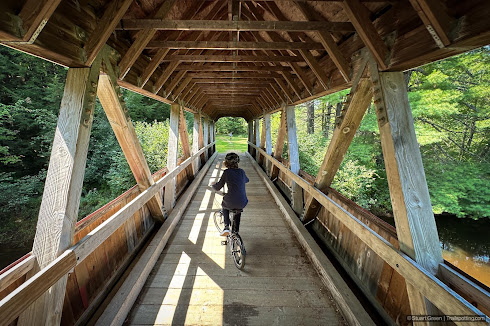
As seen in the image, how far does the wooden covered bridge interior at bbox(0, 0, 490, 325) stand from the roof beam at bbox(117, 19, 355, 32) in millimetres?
15

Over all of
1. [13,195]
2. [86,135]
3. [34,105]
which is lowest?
[13,195]

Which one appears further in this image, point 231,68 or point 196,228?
point 231,68

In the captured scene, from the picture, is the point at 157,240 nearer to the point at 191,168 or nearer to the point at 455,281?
the point at 455,281

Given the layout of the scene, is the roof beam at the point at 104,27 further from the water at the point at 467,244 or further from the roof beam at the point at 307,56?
the water at the point at 467,244

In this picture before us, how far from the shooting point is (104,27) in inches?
79.4

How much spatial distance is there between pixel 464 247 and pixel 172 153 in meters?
13.9

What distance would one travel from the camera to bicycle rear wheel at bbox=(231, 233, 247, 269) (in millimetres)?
3254

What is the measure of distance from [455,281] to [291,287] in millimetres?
1853

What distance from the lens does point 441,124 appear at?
406 inches

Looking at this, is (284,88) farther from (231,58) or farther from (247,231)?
(247,231)

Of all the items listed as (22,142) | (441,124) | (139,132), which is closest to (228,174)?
(139,132)

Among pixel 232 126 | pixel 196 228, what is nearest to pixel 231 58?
pixel 196 228

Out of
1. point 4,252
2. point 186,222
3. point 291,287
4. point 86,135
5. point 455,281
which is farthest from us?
point 4,252

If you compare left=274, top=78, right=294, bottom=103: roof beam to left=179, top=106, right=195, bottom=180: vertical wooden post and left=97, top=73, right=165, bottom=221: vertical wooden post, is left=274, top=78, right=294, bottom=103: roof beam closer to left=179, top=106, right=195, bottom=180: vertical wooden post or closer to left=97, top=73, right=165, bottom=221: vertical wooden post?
left=179, top=106, right=195, bottom=180: vertical wooden post
